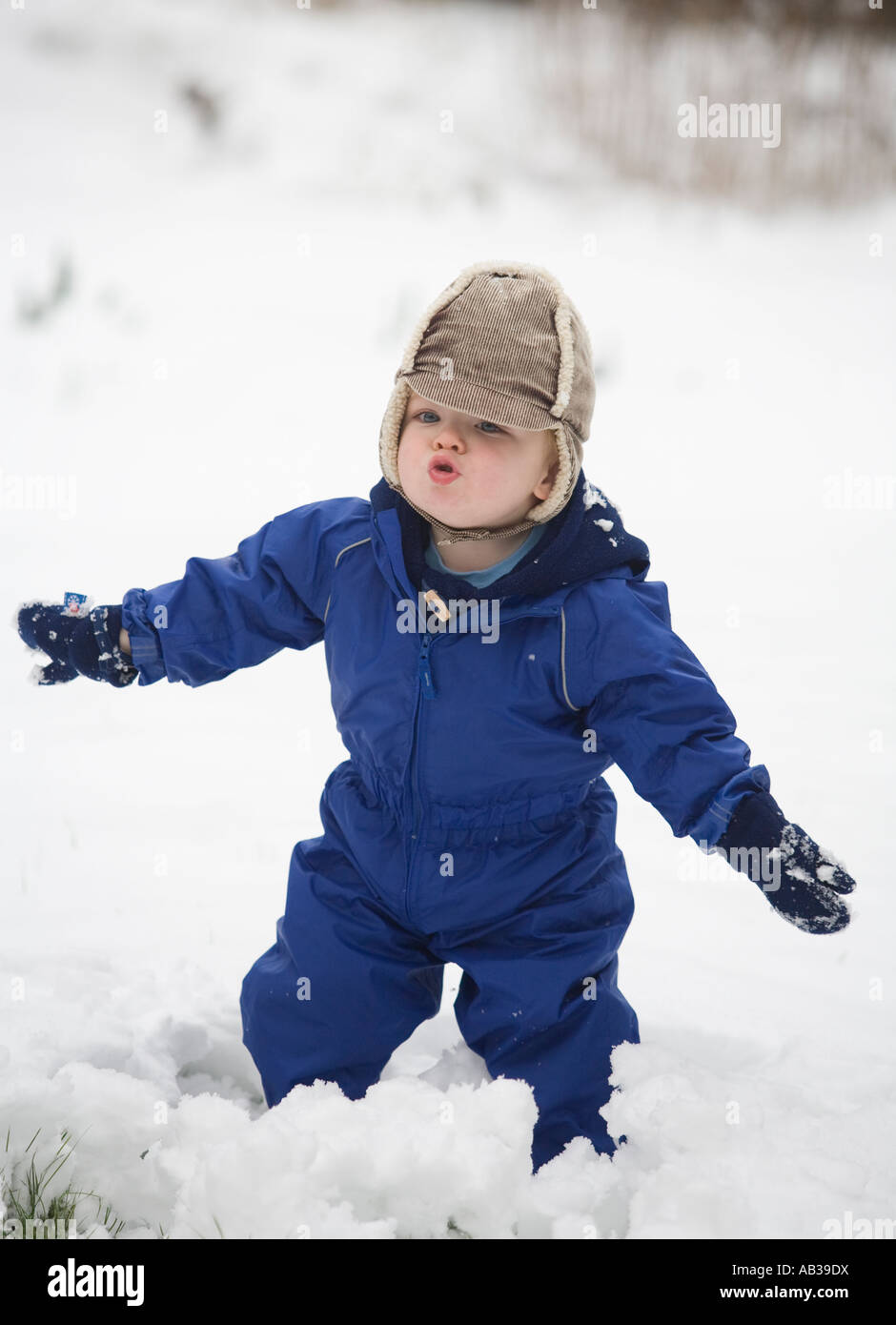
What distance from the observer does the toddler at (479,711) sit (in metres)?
1.22

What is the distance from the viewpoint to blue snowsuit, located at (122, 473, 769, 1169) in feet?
4.13

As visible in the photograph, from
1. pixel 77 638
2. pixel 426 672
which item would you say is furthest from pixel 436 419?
pixel 77 638

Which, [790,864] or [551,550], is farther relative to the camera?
[551,550]

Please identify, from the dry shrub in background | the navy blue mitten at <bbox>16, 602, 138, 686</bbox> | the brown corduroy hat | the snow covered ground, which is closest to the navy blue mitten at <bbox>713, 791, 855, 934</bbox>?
the snow covered ground

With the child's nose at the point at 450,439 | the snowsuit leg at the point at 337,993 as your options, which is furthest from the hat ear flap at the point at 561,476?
the snowsuit leg at the point at 337,993

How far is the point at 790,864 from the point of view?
1.14m

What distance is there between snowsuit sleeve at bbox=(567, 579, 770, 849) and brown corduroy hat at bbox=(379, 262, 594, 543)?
0.49ft

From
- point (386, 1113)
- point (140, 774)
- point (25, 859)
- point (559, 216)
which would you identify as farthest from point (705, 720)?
point (559, 216)

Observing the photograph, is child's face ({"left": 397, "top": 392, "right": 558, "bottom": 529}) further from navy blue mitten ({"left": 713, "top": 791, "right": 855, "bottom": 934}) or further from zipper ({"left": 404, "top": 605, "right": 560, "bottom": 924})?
navy blue mitten ({"left": 713, "top": 791, "right": 855, "bottom": 934})

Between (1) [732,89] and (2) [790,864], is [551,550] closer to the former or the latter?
(2) [790,864]

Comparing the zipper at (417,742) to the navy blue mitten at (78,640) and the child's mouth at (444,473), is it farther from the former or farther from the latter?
the navy blue mitten at (78,640)

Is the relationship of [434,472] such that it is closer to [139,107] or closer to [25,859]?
[25,859]

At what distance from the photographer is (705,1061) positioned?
1.56 m

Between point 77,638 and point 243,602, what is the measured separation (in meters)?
0.21
